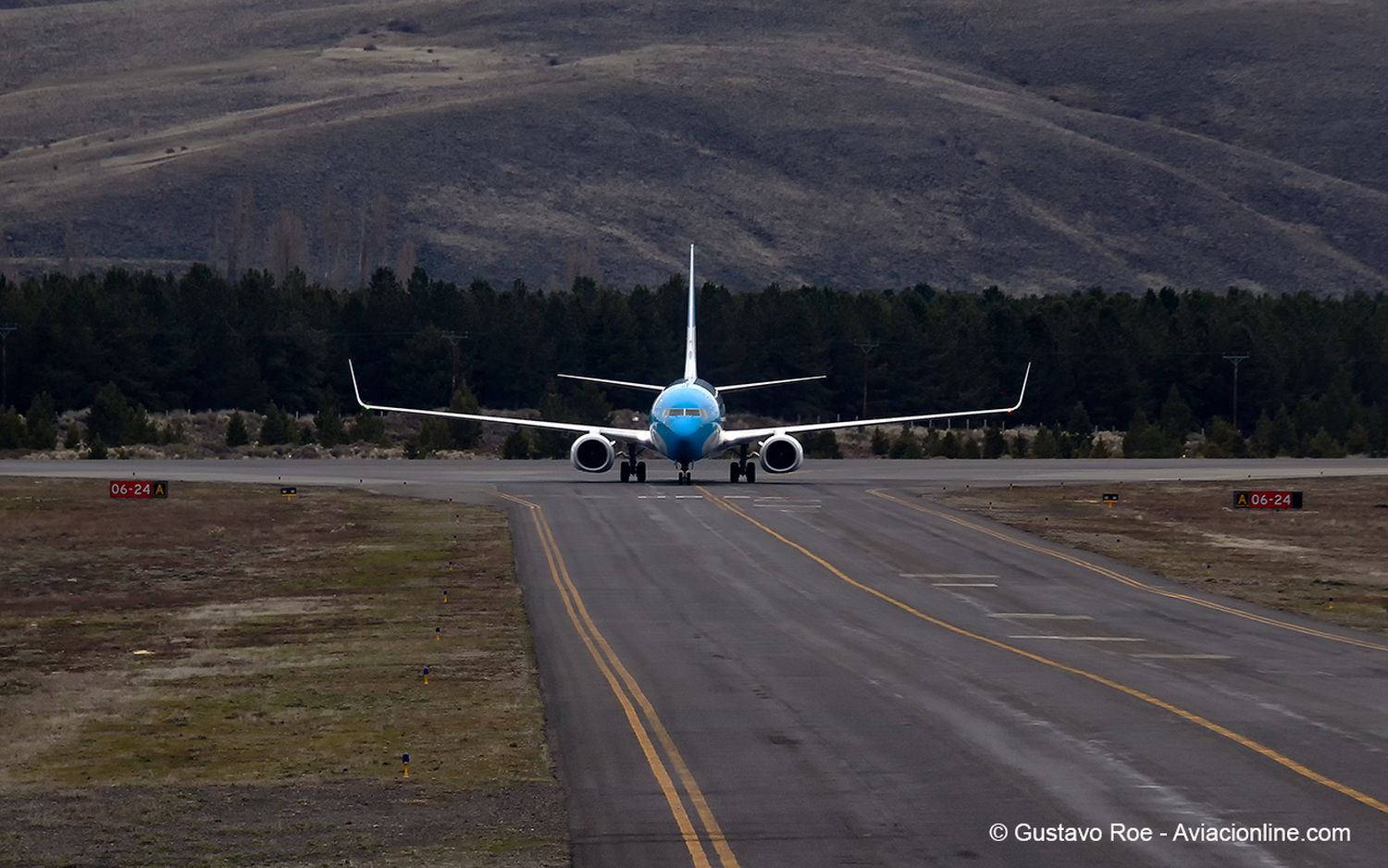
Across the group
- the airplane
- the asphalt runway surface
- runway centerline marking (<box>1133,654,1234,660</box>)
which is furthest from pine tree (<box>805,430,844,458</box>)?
runway centerline marking (<box>1133,654,1234,660</box>)

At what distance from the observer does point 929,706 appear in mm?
29766

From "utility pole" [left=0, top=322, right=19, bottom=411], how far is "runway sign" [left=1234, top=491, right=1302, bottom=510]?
7608cm

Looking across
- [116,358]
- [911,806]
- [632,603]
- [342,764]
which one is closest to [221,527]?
[632,603]

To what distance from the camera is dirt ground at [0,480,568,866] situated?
843 inches

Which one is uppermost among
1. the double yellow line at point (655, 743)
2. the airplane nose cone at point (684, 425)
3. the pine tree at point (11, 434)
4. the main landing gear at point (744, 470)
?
the airplane nose cone at point (684, 425)

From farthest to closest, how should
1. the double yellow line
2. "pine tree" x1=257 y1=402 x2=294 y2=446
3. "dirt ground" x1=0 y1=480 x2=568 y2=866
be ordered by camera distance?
"pine tree" x1=257 y1=402 x2=294 y2=446, "dirt ground" x1=0 y1=480 x2=568 y2=866, the double yellow line

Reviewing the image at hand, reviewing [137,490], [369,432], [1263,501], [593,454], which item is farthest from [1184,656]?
[369,432]

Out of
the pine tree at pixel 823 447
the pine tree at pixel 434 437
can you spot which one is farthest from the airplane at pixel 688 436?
the pine tree at pixel 823 447

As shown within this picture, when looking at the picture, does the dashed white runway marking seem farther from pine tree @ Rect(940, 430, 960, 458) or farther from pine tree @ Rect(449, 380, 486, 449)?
pine tree @ Rect(449, 380, 486, 449)

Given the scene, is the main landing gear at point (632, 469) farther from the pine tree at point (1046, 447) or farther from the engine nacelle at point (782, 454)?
the pine tree at point (1046, 447)

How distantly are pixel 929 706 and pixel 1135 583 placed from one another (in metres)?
21.7

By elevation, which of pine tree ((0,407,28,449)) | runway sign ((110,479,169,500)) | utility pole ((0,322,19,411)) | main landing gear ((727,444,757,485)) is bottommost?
runway sign ((110,479,169,500))

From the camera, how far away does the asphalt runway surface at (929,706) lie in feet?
69.9

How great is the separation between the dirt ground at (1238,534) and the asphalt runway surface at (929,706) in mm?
2292
